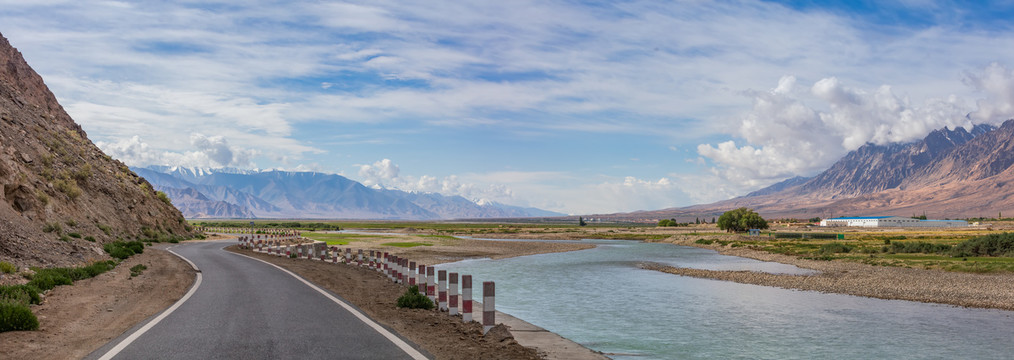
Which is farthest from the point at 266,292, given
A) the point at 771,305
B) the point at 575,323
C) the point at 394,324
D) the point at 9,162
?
the point at 9,162

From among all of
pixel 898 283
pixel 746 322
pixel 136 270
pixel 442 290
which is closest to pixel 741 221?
pixel 898 283

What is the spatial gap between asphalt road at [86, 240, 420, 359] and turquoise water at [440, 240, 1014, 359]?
20.1ft

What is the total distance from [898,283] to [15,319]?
36.0 metres

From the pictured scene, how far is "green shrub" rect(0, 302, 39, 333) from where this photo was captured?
40.8 ft

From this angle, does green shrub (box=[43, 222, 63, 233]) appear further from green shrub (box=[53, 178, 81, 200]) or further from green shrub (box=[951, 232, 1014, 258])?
green shrub (box=[951, 232, 1014, 258])

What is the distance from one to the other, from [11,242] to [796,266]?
1880 inches

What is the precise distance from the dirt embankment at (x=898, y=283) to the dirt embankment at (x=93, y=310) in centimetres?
2817

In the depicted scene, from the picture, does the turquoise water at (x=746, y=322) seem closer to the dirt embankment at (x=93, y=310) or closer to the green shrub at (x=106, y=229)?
the dirt embankment at (x=93, y=310)

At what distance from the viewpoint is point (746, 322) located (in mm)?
21594

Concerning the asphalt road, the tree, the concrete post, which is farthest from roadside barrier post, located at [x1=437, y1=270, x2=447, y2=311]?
the tree

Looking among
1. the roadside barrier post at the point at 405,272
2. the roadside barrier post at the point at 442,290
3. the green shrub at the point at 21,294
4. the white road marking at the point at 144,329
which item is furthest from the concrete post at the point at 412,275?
the green shrub at the point at 21,294

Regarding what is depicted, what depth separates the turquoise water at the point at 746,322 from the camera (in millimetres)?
17000

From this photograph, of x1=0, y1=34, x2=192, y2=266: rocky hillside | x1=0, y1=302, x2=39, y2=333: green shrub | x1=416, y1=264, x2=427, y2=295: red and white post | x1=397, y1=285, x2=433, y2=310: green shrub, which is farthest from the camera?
x1=0, y1=34, x2=192, y2=266: rocky hillside

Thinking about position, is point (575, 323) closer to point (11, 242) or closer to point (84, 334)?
point (84, 334)
